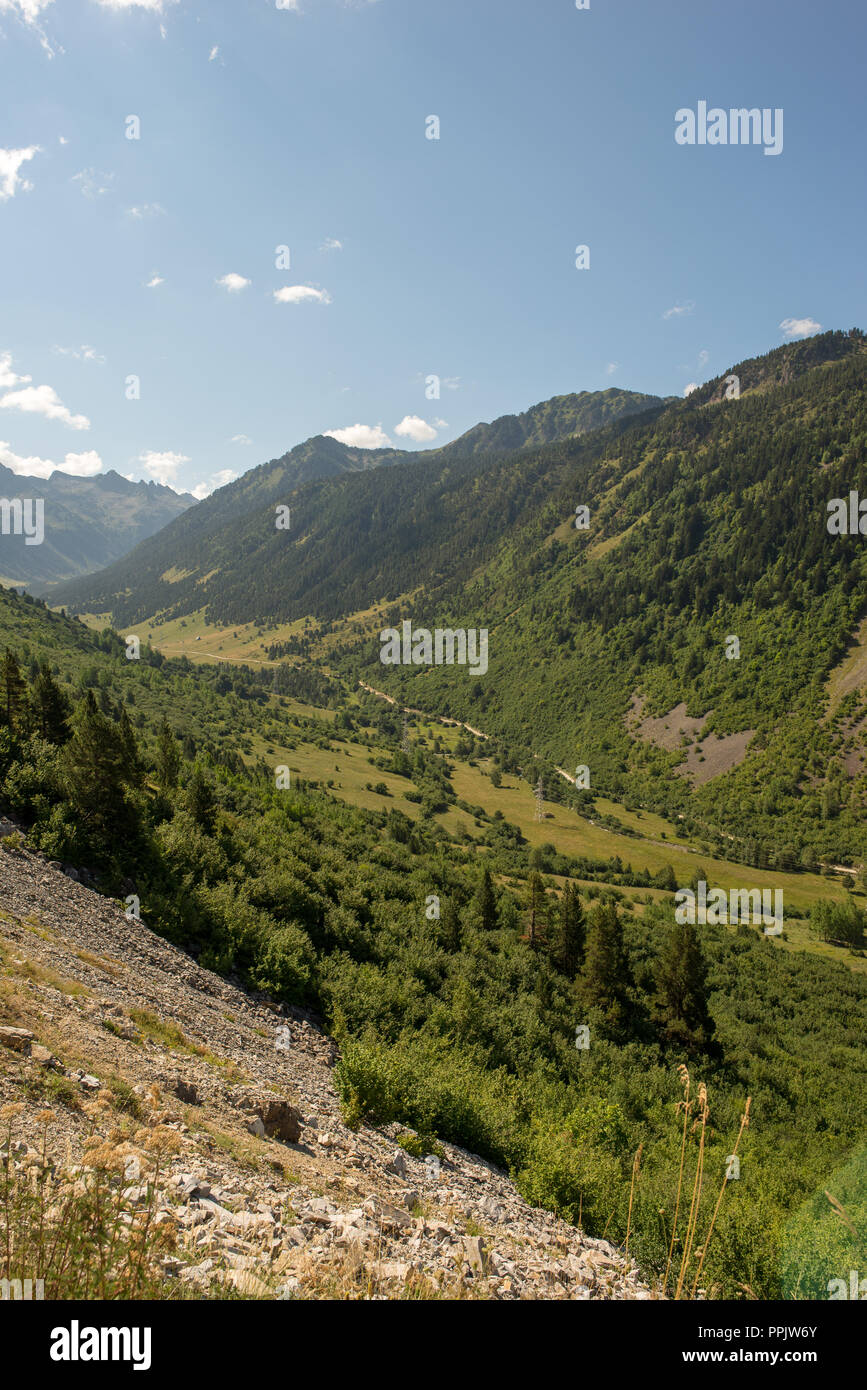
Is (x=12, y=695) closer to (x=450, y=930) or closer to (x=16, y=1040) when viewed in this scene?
(x=16, y=1040)

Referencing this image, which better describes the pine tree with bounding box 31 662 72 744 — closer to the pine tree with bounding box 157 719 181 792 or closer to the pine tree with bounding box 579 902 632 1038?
the pine tree with bounding box 157 719 181 792

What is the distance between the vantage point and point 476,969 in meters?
40.4

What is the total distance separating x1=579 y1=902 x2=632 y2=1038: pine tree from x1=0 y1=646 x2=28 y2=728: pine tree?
43.4 meters

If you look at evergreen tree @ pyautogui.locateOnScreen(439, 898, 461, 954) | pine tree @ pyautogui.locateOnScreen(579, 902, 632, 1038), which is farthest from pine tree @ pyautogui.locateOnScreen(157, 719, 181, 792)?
pine tree @ pyautogui.locateOnScreen(579, 902, 632, 1038)

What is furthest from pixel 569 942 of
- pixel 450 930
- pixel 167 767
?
pixel 167 767

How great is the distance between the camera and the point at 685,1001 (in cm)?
4266

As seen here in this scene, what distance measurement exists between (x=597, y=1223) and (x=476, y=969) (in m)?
25.2

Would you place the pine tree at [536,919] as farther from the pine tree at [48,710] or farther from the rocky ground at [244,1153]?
the pine tree at [48,710]

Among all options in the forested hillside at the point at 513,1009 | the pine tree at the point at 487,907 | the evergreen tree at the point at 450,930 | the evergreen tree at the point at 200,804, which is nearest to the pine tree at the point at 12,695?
the forested hillside at the point at 513,1009

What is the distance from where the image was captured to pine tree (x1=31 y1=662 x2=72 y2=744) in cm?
3542

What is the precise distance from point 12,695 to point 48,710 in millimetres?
2116

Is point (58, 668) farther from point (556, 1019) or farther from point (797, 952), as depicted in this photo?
point (797, 952)

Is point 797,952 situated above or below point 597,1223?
below
